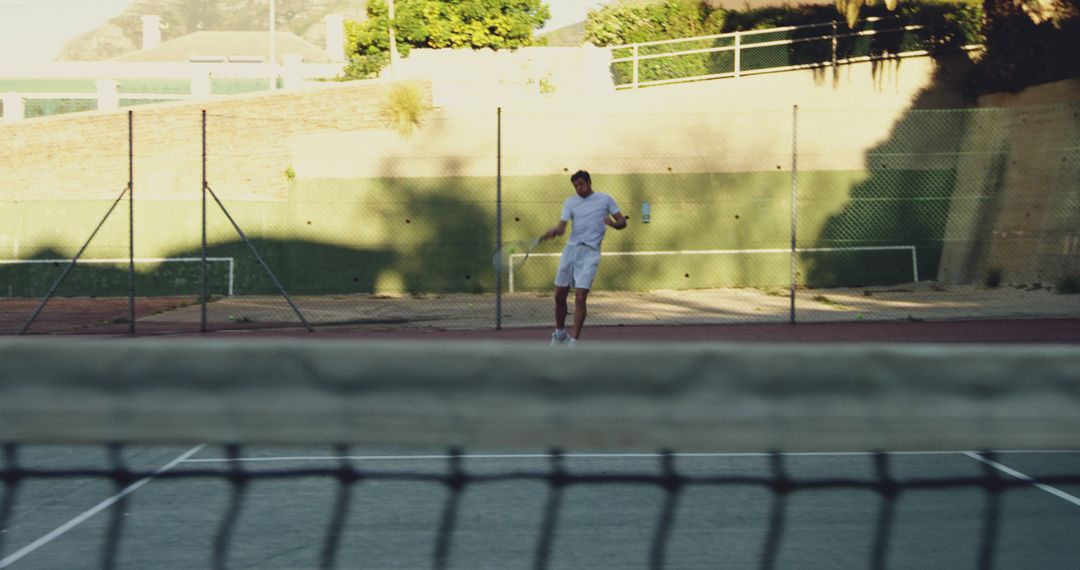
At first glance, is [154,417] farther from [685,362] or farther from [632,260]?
[632,260]

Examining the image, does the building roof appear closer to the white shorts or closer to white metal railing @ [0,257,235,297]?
white metal railing @ [0,257,235,297]

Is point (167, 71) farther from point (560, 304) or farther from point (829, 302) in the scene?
point (560, 304)

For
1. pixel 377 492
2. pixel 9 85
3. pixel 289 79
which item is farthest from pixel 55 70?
pixel 377 492

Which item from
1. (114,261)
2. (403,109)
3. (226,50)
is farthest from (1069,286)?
(226,50)

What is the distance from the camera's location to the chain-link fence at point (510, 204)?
2197 cm

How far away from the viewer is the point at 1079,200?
1953 centimetres

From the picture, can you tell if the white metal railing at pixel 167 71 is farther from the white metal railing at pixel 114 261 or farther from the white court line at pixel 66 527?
the white court line at pixel 66 527

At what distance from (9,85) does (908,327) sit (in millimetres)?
33219

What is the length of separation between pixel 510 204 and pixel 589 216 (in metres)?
10.9

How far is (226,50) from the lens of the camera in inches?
2608

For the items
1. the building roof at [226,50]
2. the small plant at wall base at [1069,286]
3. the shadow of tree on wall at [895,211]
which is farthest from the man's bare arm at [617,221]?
the building roof at [226,50]

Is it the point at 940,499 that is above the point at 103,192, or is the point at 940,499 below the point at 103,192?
below

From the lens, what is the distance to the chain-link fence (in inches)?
865

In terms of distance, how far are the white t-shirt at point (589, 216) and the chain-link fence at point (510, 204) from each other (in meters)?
8.94
